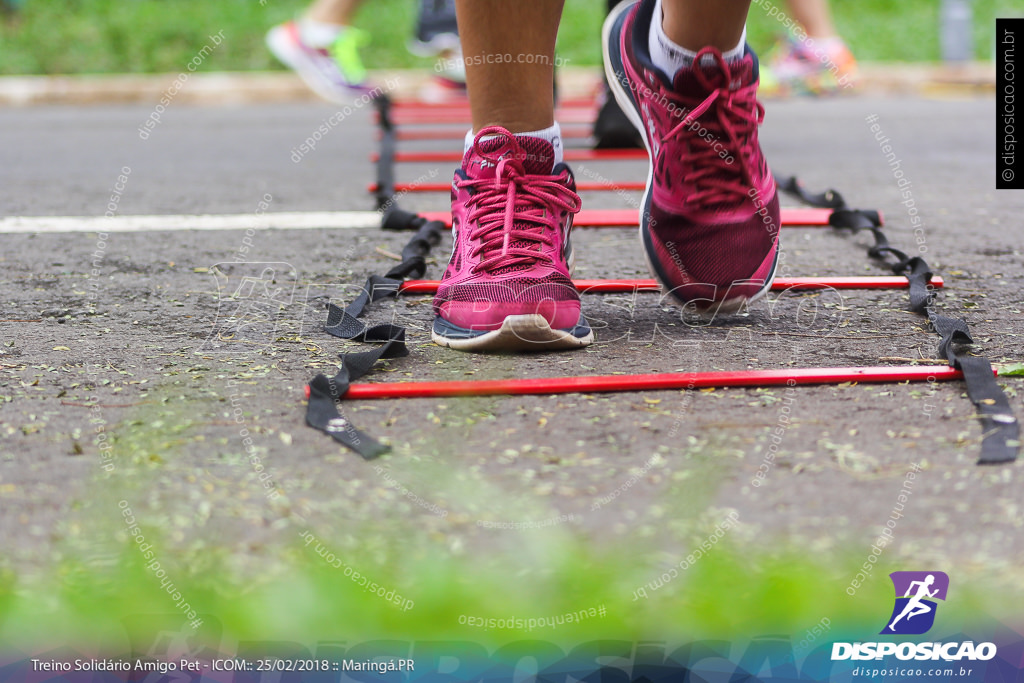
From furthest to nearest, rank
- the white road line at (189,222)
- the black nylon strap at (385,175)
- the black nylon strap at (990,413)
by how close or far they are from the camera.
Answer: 1. the black nylon strap at (385,175)
2. the white road line at (189,222)
3. the black nylon strap at (990,413)

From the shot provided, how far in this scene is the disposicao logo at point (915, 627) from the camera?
2.49 feet

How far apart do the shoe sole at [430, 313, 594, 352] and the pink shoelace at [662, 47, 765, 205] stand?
0.34 meters

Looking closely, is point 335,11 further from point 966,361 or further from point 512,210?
point 966,361

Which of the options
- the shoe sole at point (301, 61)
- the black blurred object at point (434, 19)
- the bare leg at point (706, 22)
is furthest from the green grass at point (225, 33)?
the bare leg at point (706, 22)

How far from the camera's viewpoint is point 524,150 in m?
1.54

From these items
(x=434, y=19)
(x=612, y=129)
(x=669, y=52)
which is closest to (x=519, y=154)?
(x=669, y=52)

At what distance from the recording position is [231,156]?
361cm

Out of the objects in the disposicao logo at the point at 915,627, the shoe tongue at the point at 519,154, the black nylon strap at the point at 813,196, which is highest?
the shoe tongue at the point at 519,154

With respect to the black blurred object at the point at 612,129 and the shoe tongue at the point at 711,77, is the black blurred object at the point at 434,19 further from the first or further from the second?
the shoe tongue at the point at 711,77

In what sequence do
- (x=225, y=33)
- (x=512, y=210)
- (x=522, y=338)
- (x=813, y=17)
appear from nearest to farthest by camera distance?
(x=522, y=338), (x=512, y=210), (x=813, y=17), (x=225, y=33)

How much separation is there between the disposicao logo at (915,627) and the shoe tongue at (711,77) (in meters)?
0.93

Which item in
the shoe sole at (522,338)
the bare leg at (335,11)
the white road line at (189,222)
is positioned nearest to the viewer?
the shoe sole at (522,338)

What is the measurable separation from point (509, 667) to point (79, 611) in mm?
323

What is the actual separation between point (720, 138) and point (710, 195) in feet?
0.28
